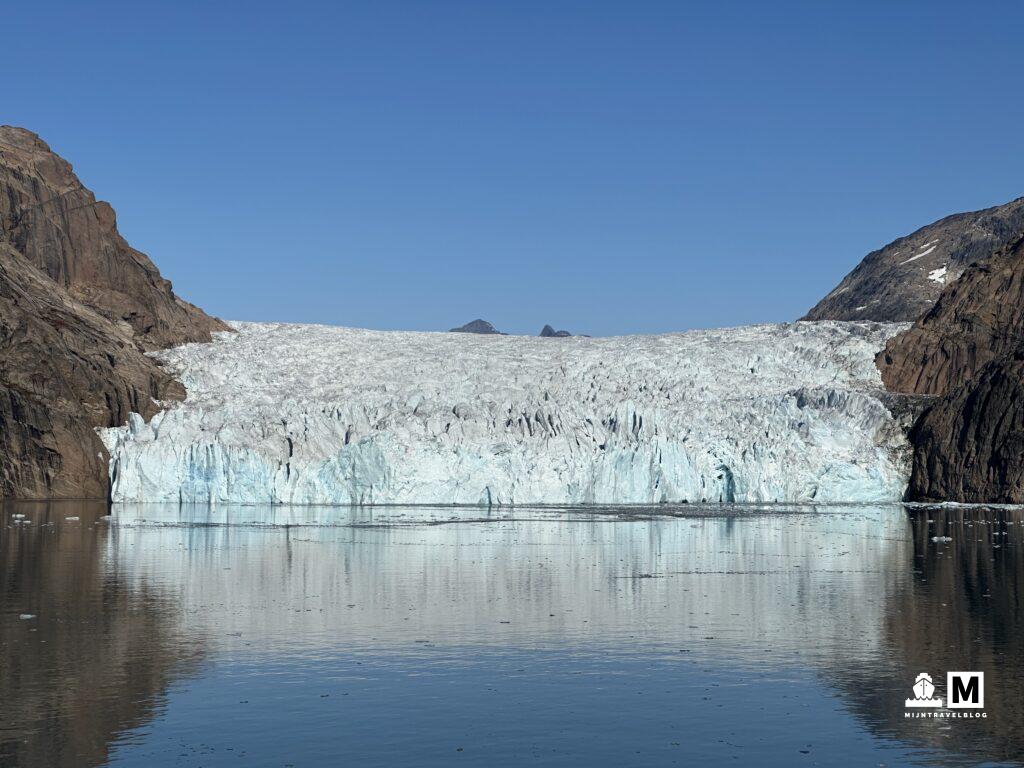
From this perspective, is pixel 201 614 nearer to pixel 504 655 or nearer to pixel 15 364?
pixel 504 655

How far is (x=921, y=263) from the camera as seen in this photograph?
113 metres

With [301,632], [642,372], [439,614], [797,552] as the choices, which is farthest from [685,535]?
[642,372]

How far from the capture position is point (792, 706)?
45.6ft

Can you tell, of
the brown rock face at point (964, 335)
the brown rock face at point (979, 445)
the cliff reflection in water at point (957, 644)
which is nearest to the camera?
the cliff reflection in water at point (957, 644)

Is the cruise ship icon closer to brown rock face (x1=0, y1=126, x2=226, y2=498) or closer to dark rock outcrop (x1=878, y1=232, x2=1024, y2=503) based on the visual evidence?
dark rock outcrop (x1=878, y1=232, x2=1024, y2=503)

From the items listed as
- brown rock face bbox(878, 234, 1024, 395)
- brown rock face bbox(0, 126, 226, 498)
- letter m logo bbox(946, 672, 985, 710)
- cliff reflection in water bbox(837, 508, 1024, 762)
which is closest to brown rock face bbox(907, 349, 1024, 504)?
brown rock face bbox(878, 234, 1024, 395)

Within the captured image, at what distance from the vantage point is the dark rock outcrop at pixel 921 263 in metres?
105

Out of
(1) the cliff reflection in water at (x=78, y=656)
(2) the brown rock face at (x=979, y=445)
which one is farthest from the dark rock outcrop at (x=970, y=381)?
(1) the cliff reflection in water at (x=78, y=656)

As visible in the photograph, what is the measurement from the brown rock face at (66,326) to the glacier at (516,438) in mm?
2038

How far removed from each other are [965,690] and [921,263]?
104761 millimetres

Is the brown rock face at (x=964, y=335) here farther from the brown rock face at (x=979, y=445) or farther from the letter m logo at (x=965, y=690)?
the letter m logo at (x=965, y=690)

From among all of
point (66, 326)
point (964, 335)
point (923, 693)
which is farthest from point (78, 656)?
point (964, 335)

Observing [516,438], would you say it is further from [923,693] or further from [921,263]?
[921,263]

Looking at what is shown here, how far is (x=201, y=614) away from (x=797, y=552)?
17.2 metres
